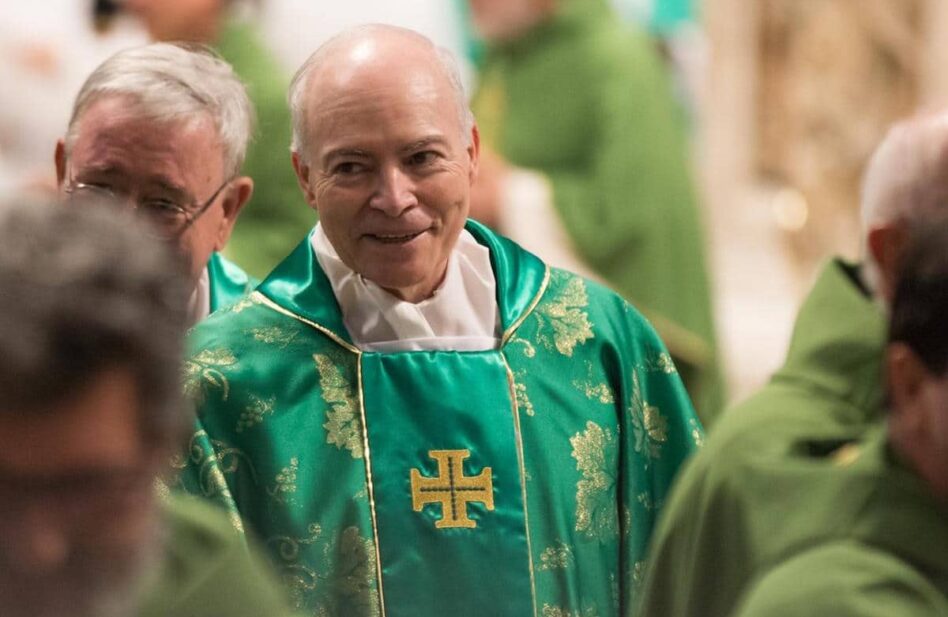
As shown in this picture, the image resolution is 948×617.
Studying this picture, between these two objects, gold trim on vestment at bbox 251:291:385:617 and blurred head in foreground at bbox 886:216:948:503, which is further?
gold trim on vestment at bbox 251:291:385:617

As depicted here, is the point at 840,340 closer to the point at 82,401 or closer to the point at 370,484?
the point at 370,484

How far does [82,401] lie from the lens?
1944mm

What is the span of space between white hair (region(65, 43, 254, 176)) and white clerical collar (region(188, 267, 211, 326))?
0.21 meters

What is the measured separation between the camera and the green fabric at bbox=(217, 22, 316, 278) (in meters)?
6.34

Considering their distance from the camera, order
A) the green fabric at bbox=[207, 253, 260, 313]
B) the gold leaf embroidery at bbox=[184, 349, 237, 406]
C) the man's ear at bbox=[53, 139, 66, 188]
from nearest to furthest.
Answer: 1. the gold leaf embroidery at bbox=[184, 349, 237, 406]
2. the man's ear at bbox=[53, 139, 66, 188]
3. the green fabric at bbox=[207, 253, 260, 313]

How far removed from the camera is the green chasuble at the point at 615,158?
22.5ft

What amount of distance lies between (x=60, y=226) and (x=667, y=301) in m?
5.14

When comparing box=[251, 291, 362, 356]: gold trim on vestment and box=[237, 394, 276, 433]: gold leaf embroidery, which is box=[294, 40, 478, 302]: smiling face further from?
box=[237, 394, 276, 433]: gold leaf embroidery

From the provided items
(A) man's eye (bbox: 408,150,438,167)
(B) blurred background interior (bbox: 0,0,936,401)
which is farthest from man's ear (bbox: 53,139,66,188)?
(B) blurred background interior (bbox: 0,0,936,401)

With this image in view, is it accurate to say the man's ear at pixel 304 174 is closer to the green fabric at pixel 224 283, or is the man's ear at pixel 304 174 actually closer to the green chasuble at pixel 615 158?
the green fabric at pixel 224 283

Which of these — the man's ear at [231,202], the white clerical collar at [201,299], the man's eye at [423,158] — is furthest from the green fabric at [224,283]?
the man's eye at [423,158]

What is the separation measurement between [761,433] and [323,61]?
1.13m

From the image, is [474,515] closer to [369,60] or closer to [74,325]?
[369,60]

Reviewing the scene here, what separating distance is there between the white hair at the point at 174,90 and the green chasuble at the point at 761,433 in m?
1.22
